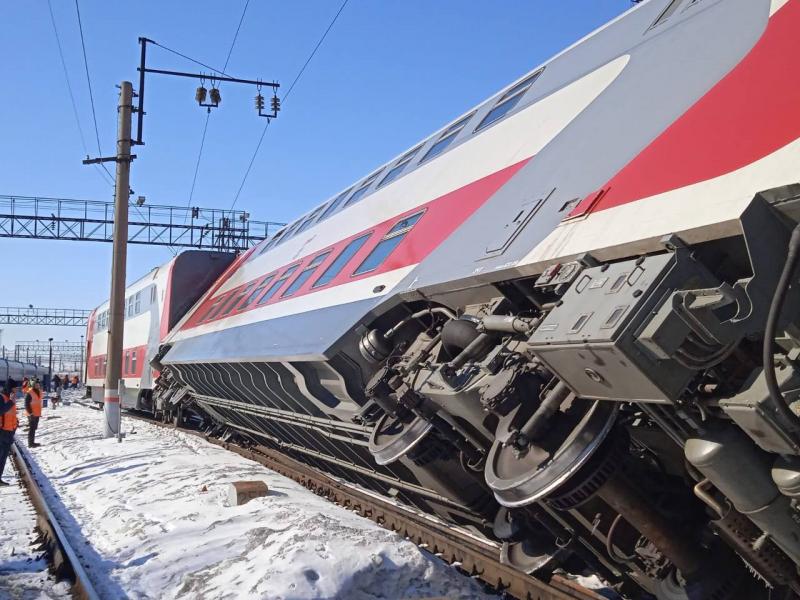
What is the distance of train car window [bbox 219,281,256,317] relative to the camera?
12.9 m

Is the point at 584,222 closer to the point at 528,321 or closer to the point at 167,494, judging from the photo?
the point at 528,321

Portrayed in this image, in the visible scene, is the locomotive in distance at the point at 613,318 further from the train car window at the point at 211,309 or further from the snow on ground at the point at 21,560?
the train car window at the point at 211,309

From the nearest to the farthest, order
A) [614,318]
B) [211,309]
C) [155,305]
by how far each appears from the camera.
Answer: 1. [614,318]
2. [211,309]
3. [155,305]

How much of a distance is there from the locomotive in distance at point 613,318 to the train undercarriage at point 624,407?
0.04 feet

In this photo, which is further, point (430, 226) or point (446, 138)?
point (446, 138)

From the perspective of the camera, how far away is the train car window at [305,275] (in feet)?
32.2

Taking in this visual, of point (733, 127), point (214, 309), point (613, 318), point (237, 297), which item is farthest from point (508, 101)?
point (214, 309)

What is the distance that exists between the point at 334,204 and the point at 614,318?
29.4 ft

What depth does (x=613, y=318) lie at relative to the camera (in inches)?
137

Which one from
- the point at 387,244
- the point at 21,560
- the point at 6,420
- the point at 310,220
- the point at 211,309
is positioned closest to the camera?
the point at 21,560

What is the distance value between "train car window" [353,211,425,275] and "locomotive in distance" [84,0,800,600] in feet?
0.14

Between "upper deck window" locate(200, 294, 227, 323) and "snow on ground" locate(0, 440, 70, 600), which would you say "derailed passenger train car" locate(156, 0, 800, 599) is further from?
"upper deck window" locate(200, 294, 227, 323)

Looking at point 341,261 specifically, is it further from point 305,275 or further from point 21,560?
point 21,560

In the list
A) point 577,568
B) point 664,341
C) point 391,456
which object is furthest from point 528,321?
point 577,568
